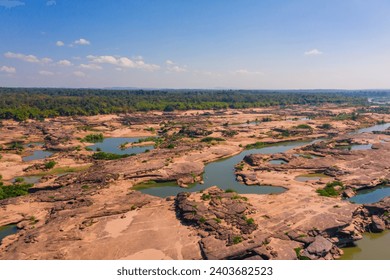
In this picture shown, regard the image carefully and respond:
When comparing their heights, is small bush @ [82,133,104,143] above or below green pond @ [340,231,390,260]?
above

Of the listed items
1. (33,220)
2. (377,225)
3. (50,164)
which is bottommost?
(33,220)

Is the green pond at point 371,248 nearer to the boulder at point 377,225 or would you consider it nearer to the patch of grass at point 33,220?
the boulder at point 377,225

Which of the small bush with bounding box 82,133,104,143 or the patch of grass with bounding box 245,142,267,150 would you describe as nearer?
the patch of grass with bounding box 245,142,267,150

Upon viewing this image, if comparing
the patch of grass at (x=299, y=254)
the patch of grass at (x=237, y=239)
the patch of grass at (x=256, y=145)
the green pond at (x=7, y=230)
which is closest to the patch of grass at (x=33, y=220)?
the green pond at (x=7, y=230)

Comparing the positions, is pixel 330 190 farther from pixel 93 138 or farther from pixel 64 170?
pixel 93 138

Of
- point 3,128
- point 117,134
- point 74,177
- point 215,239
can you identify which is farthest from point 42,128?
point 215,239

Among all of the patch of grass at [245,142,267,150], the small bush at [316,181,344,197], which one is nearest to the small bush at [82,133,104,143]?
the patch of grass at [245,142,267,150]

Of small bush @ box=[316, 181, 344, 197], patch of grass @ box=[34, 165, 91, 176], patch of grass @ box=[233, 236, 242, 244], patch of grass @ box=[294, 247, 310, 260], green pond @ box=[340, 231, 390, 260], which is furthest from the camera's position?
patch of grass @ box=[34, 165, 91, 176]

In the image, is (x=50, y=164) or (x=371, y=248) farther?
(x=50, y=164)

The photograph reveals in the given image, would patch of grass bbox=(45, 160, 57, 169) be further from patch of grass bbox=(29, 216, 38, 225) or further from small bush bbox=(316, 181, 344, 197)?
small bush bbox=(316, 181, 344, 197)

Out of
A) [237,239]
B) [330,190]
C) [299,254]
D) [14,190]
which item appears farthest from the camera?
[14,190]

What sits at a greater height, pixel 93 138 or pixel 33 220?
pixel 93 138

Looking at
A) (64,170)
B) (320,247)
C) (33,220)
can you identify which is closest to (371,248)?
(320,247)

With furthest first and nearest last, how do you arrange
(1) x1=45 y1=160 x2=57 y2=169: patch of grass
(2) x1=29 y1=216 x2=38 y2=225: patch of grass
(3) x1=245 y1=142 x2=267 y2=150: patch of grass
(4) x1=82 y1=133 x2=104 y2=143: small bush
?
1. (4) x1=82 y1=133 x2=104 y2=143: small bush
2. (3) x1=245 y1=142 x2=267 y2=150: patch of grass
3. (1) x1=45 y1=160 x2=57 y2=169: patch of grass
4. (2) x1=29 y1=216 x2=38 y2=225: patch of grass
